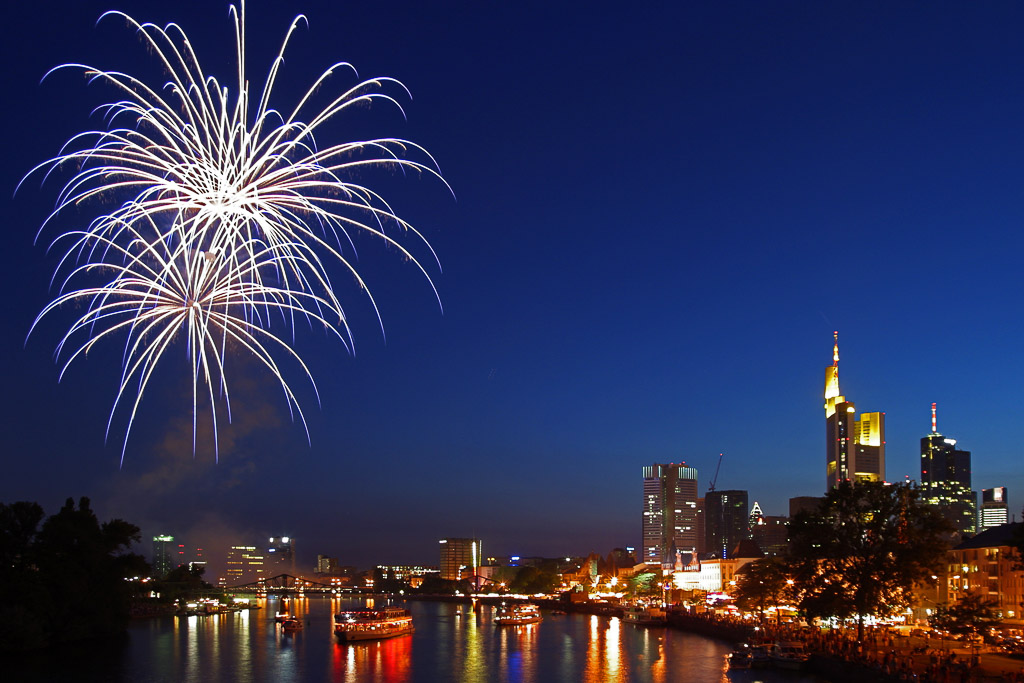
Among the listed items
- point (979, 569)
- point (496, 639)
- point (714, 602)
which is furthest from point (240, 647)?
point (714, 602)

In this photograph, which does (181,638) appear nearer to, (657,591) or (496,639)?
(496,639)

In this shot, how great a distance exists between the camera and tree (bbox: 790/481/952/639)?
5953 centimetres

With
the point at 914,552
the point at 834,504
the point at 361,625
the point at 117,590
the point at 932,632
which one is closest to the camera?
the point at 914,552

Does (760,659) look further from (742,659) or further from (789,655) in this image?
(789,655)

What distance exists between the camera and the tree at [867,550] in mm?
59531

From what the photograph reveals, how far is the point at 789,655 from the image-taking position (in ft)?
203

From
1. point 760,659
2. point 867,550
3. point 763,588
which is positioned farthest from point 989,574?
point 760,659

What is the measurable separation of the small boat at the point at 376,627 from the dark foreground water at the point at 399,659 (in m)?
1.48

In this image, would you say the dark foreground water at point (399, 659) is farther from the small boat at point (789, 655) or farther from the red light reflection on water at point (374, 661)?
the small boat at point (789, 655)

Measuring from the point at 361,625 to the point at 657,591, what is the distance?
92306 millimetres

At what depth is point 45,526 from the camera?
266ft

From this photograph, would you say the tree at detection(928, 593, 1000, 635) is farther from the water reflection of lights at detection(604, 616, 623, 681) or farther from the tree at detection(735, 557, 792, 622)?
the tree at detection(735, 557, 792, 622)

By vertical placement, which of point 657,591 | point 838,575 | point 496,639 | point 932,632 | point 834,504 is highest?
point 834,504

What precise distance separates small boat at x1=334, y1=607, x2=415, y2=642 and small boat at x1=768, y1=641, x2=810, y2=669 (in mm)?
47276
